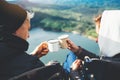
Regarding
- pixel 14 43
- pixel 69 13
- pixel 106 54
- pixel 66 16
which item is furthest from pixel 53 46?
pixel 69 13

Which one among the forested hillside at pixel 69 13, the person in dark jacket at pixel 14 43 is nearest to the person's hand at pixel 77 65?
the person in dark jacket at pixel 14 43

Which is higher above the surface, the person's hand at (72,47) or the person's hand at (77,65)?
the person's hand at (72,47)

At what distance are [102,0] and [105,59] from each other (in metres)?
3.55

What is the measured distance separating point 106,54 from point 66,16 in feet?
10.4

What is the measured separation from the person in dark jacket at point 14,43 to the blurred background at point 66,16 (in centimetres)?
207

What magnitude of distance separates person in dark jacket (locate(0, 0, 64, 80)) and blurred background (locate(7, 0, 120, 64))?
2071 mm

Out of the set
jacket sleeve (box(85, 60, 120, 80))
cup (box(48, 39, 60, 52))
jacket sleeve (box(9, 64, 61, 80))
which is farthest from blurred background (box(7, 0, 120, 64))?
jacket sleeve (box(9, 64, 61, 80))

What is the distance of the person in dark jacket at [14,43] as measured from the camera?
5.53ft

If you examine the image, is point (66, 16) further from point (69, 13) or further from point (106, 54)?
point (106, 54)

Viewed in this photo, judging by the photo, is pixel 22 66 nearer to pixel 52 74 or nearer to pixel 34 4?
pixel 52 74

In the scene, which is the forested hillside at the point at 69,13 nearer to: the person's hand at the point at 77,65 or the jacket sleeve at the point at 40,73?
the person's hand at the point at 77,65

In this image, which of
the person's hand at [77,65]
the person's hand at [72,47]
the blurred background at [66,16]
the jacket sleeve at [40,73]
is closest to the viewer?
the jacket sleeve at [40,73]

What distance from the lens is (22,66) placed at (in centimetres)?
170

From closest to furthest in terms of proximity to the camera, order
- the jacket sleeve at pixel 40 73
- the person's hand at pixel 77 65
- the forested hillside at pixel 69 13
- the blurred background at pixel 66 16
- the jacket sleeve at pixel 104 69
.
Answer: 1. the jacket sleeve at pixel 40 73
2. the jacket sleeve at pixel 104 69
3. the person's hand at pixel 77 65
4. the blurred background at pixel 66 16
5. the forested hillside at pixel 69 13
